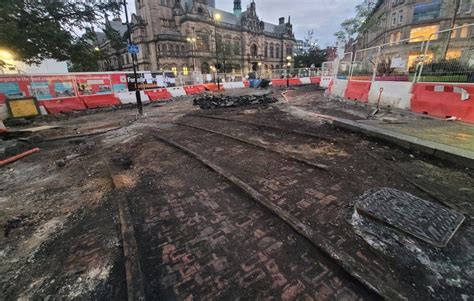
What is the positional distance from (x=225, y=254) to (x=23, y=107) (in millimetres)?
15403

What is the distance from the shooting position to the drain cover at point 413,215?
7.82 feet

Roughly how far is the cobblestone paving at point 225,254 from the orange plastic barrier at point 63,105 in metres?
13.6

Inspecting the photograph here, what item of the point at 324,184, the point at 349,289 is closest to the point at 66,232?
the point at 349,289

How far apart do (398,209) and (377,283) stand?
136 cm

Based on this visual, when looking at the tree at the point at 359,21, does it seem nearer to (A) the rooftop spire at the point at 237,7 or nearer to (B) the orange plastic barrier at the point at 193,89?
(B) the orange plastic barrier at the point at 193,89

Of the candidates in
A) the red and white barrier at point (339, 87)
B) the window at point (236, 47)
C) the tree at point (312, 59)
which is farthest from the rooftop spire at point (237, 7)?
the red and white barrier at point (339, 87)

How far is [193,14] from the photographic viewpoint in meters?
51.1

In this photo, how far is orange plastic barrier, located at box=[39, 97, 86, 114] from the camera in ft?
41.7

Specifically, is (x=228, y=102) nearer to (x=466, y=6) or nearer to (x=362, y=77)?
(x=362, y=77)

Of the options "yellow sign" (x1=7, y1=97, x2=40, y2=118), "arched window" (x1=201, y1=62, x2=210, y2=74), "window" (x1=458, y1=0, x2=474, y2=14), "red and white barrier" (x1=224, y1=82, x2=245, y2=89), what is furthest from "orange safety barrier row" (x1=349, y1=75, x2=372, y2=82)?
"arched window" (x1=201, y1=62, x2=210, y2=74)

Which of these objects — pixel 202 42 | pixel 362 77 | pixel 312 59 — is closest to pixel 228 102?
pixel 362 77

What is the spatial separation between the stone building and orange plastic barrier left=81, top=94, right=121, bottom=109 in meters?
32.0

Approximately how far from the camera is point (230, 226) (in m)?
2.78

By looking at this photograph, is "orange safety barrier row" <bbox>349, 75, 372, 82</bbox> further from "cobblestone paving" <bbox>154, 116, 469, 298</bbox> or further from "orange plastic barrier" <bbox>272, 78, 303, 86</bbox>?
"orange plastic barrier" <bbox>272, 78, 303, 86</bbox>
